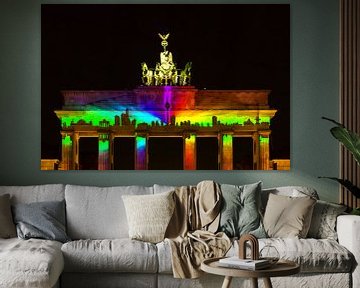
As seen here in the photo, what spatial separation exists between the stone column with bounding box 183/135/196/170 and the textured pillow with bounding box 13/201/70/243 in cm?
123

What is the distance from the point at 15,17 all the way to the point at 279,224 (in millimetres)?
2932

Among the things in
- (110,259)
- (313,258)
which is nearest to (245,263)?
(313,258)

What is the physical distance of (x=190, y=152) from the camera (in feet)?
24.3

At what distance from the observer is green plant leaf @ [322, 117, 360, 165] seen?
6.90 m

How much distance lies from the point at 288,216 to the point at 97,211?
1532 mm

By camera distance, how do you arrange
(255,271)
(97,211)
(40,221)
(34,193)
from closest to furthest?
(255,271) → (40,221) → (97,211) → (34,193)

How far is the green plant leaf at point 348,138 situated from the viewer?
6.90m

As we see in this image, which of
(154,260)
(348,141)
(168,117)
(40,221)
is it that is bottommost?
(154,260)

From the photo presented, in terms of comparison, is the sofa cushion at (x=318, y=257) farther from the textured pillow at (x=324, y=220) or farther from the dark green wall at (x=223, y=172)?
the dark green wall at (x=223, y=172)

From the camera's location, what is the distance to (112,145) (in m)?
7.41

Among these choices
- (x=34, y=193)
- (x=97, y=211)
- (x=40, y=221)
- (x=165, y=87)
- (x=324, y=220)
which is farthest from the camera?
(x=165, y=87)

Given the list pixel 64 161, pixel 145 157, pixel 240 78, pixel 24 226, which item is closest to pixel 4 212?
pixel 24 226

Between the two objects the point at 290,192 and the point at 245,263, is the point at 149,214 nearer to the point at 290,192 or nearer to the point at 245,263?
the point at 290,192

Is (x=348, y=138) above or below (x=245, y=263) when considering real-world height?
above
